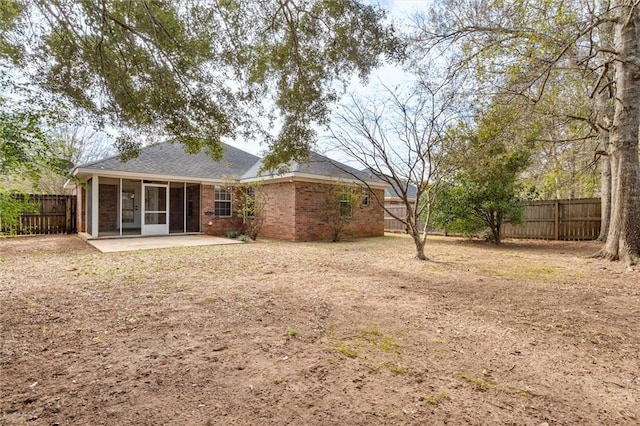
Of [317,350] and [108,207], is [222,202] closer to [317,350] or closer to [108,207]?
[108,207]

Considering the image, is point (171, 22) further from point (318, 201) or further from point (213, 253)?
point (318, 201)

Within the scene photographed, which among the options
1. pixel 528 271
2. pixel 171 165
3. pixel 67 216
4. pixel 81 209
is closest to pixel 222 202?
pixel 171 165

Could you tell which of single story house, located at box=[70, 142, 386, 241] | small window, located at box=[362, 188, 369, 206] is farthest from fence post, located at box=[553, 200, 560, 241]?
small window, located at box=[362, 188, 369, 206]

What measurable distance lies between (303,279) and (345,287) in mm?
975

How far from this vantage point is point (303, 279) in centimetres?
621

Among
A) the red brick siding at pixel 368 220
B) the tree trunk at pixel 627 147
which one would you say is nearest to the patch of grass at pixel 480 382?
the tree trunk at pixel 627 147

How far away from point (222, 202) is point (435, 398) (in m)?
14.3

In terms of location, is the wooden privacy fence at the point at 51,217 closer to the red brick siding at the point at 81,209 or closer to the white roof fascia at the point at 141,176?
the red brick siding at the point at 81,209

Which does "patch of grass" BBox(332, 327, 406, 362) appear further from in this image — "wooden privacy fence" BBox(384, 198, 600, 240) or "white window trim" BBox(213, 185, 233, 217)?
"wooden privacy fence" BBox(384, 198, 600, 240)

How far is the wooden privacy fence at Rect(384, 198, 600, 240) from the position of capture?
43.3 feet

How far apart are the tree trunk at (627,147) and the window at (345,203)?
830 centimetres

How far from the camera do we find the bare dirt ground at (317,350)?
2.17 metres

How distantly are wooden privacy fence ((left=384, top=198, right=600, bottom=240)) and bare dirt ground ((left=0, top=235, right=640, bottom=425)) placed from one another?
8564 mm

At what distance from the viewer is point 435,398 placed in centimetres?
230
